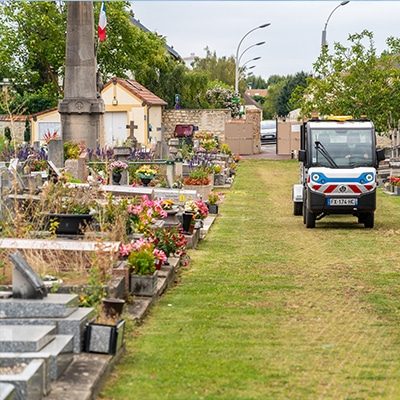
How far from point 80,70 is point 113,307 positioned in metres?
16.1

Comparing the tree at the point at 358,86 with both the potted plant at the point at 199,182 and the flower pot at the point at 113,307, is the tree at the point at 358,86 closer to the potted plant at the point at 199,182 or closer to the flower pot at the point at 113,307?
the potted plant at the point at 199,182

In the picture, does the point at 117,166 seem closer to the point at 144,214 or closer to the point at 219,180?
the point at 144,214

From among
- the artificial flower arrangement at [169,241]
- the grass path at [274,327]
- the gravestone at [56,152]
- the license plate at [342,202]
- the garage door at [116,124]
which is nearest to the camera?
the grass path at [274,327]

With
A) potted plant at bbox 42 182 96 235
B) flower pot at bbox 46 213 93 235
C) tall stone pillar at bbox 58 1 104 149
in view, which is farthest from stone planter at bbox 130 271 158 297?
tall stone pillar at bbox 58 1 104 149

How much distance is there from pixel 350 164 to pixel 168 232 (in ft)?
Answer: 29.5

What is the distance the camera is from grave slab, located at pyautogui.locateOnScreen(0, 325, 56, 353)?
8.56 metres

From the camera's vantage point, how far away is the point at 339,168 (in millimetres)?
23953

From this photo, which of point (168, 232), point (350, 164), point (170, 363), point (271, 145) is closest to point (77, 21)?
point (350, 164)

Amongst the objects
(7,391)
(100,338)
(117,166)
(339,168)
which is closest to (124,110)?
(117,166)

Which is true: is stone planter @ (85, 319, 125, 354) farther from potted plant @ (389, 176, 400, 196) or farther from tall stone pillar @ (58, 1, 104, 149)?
potted plant @ (389, 176, 400, 196)

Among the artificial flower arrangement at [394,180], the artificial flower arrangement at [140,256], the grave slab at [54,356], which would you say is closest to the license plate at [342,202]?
the artificial flower arrangement at [140,256]

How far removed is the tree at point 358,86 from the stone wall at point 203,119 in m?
18.0

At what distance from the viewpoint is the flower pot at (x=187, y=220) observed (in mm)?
18844

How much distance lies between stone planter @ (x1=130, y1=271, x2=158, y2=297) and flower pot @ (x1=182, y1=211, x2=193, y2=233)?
6.07 m
